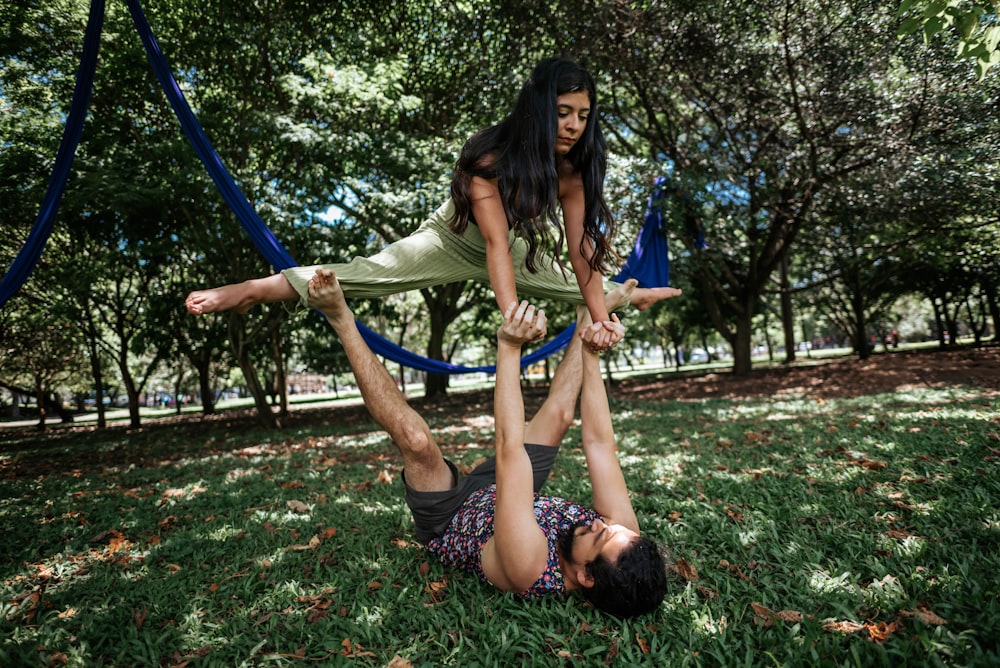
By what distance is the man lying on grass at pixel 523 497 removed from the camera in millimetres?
1866

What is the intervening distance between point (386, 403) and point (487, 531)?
71cm

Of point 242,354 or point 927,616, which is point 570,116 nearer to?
point 927,616

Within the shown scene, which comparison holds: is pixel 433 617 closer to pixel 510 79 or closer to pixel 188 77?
pixel 510 79

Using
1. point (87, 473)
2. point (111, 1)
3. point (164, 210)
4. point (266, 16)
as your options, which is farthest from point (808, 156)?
point (87, 473)

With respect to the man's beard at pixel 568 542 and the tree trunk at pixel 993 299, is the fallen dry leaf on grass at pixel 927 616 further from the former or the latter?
the tree trunk at pixel 993 299

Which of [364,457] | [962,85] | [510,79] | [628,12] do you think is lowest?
[364,457]

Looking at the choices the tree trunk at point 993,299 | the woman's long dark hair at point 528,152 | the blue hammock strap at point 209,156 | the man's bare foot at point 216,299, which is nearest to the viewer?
the woman's long dark hair at point 528,152

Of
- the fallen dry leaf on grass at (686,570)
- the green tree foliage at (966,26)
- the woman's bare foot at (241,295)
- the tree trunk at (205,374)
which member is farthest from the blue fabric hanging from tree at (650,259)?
the tree trunk at (205,374)

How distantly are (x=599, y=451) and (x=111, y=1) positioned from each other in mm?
8899

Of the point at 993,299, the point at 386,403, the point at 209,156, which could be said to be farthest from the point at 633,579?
the point at 993,299

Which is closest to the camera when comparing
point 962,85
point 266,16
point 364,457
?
point 364,457

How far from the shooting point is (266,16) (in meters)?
8.02

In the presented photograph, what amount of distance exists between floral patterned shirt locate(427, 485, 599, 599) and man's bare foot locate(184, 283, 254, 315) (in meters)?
1.39

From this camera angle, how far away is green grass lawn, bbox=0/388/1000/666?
1851mm
